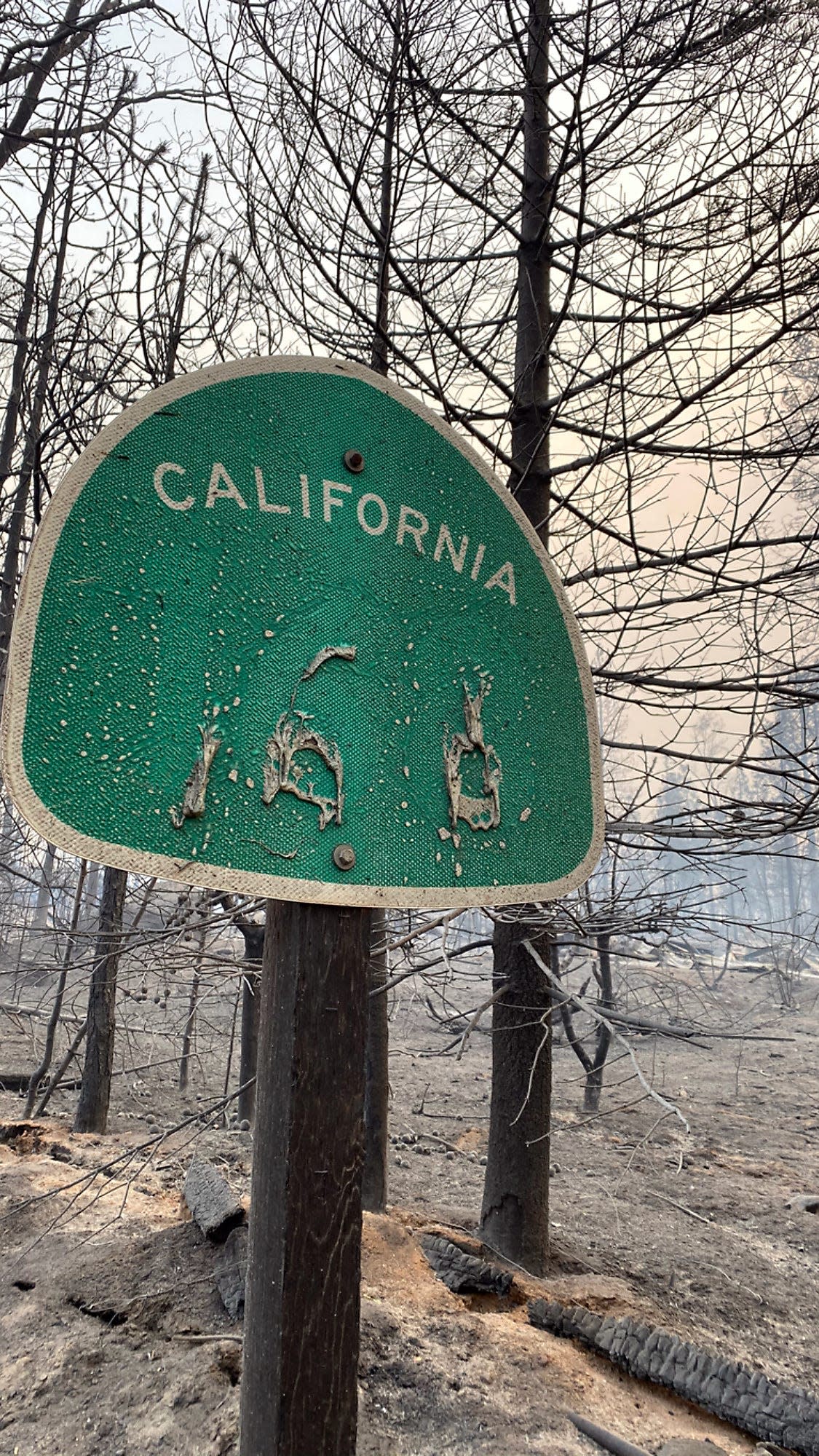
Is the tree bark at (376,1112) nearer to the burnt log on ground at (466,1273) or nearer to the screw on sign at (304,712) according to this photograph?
the burnt log on ground at (466,1273)

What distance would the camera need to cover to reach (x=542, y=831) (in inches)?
62.1

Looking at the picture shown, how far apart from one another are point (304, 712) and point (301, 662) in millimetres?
87

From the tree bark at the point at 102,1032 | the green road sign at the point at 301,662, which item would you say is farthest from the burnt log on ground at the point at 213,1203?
the green road sign at the point at 301,662

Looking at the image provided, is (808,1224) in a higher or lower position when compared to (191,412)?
lower

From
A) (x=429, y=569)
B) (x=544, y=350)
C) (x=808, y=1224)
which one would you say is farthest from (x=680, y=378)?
(x=808, y=1224)

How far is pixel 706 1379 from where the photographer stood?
3.12m

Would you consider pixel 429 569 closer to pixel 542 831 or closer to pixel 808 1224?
pixel 542 831

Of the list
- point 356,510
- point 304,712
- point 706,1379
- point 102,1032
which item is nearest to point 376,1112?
point 706,1379

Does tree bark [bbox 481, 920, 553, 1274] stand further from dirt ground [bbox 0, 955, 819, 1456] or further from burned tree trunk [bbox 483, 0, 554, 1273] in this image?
dirt ground [bbox 0, 955, 819, 1456]

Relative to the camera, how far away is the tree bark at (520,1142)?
180 inches

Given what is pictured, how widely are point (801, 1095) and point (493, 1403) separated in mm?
11910

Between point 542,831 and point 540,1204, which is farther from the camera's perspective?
point 540,1204

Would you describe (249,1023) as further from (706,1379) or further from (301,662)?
(301,662)

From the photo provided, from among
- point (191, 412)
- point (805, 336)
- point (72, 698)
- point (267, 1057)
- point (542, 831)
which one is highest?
point (805, 336)
